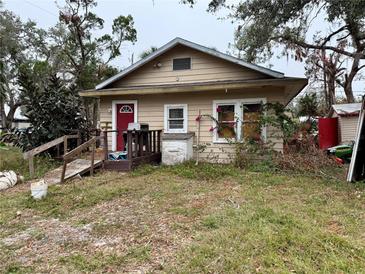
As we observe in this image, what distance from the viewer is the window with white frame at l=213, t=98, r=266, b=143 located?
8828 millimetres

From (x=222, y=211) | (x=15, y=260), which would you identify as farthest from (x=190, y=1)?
(x=15, y=260)

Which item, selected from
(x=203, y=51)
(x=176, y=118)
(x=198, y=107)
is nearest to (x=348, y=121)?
(x=198, y=107)

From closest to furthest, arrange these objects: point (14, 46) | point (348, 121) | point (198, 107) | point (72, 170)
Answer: point (72, 170)
point (198, 107)
point (348, 121)
point (14, 46)

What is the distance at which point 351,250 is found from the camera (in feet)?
9.86

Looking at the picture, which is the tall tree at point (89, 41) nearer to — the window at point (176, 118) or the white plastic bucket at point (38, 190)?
the window at point (176, 118)

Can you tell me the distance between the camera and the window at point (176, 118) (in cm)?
976

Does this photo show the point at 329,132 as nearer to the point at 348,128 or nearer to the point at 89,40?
the point at 348,128

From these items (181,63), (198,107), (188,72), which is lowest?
(198,107)

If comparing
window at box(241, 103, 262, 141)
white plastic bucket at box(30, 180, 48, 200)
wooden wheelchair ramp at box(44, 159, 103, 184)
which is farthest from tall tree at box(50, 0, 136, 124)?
white plastic bucket at box(30, 180, 48, 200)

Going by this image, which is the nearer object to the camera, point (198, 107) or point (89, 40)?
point (198, 107)

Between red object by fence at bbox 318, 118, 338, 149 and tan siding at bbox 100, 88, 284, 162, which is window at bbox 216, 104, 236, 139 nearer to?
tan siding at bbox 100, 88, 284, 162

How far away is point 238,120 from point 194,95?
1.64 metres

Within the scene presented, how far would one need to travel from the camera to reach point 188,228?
12.5ft

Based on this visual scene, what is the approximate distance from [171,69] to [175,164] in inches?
132
